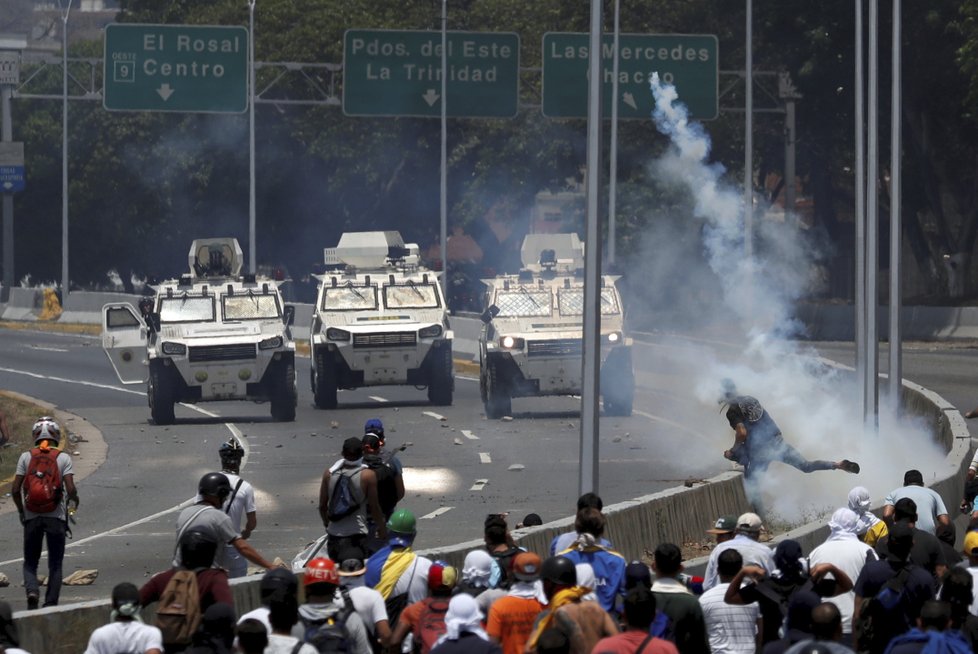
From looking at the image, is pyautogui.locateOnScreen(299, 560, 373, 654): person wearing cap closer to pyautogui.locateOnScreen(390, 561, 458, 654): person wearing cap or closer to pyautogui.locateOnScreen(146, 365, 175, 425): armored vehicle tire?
Answer: pyautogui.locateOnScreen(390, 561, 458, 654): person wearing cap

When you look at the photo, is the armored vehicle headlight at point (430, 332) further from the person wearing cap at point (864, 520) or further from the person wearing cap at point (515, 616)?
the person wearing cap at point (515, 616)

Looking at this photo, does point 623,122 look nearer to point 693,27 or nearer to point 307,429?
point 693,27

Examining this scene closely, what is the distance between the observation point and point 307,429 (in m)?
32.3

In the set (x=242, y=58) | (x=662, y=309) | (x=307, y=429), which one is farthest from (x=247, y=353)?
(x=662, y=309)

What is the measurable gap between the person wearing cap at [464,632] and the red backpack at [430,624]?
87 cm

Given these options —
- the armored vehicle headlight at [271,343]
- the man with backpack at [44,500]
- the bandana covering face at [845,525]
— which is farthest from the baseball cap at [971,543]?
the armored vehicle headlight at [271,343]

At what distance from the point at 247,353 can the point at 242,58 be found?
61.3ft

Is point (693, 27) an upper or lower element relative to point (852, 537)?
upper

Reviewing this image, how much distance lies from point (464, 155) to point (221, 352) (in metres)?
39.0

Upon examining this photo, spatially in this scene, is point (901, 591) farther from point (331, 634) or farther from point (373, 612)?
point (331, 634)

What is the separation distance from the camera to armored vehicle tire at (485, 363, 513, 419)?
32969mm

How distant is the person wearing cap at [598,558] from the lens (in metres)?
11.3

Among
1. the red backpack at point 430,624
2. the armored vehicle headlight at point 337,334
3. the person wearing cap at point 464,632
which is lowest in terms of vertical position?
the red backpack at point 430,624

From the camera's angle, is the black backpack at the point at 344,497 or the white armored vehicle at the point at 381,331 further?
the white armored vehicle at the point at 381,331
